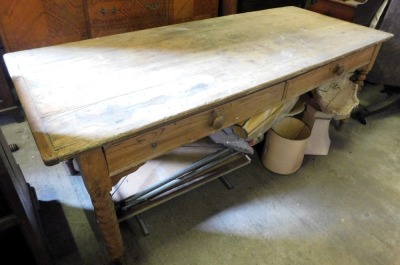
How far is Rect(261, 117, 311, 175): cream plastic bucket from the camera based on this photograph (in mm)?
1599

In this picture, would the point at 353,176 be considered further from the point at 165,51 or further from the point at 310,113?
the point at 165,51

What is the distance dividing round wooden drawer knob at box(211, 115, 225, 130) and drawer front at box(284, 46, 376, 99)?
0.36 m

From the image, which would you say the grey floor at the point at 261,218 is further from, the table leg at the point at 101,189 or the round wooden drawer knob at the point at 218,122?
the round wooden drawer knob at the point at 218,122

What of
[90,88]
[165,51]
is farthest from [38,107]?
[165,51]

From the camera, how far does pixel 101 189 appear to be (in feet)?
3.02

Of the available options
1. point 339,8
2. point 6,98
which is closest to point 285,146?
point 339,8

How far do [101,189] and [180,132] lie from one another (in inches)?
12.2

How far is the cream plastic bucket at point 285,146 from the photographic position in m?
1.60

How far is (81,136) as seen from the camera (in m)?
0.81

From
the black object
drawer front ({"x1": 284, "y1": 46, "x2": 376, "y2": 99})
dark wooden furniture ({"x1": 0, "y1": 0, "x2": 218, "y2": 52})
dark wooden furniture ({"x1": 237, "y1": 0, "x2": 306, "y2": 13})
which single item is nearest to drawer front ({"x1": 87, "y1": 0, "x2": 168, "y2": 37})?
dark wooden furniture ({"x1": 0, "y1": 0, "x2": 218, "y2": 52})

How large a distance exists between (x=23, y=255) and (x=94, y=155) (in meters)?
0.60

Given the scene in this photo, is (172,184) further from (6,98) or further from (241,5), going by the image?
(241,5)

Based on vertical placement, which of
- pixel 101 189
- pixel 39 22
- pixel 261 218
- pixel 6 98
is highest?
pixel 39 22

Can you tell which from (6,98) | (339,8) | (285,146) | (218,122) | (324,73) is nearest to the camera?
(218,122)
